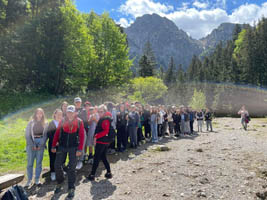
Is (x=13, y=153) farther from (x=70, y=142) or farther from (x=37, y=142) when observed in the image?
(x=70, y=142)

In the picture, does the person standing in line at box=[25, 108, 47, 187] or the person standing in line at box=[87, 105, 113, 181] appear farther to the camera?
the person standing in line at box=[87, 105, 113, 181]

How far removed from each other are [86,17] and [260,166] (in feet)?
111

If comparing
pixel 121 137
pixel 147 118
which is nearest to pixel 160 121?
pixel 147 118

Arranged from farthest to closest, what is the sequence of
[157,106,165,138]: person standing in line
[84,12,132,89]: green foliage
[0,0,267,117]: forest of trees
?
[84,12,132,89]: green foliage < [0,0,267,117]: forest of trees < [157,106,165,138]: person standing in line

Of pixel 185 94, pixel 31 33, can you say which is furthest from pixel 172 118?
pixel 185 94

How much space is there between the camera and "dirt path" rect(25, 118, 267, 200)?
4.93 metres

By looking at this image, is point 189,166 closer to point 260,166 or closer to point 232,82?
point 260,166

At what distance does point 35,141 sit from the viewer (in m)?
5.52

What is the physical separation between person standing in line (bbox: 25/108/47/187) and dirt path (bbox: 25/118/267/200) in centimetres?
50

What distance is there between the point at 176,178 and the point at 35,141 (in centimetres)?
438

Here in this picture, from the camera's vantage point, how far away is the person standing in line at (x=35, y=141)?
5496 millimetres

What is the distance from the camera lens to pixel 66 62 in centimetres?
2645

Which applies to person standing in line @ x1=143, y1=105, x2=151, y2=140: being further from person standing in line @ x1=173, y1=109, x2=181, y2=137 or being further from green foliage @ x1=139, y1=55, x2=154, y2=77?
green foliage @ x1=139, y1=55, x2=154, y2=77

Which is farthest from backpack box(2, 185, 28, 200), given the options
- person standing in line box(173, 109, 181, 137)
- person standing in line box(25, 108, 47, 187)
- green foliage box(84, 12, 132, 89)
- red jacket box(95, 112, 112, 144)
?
green foliage box(84, 12, 132, 89)
